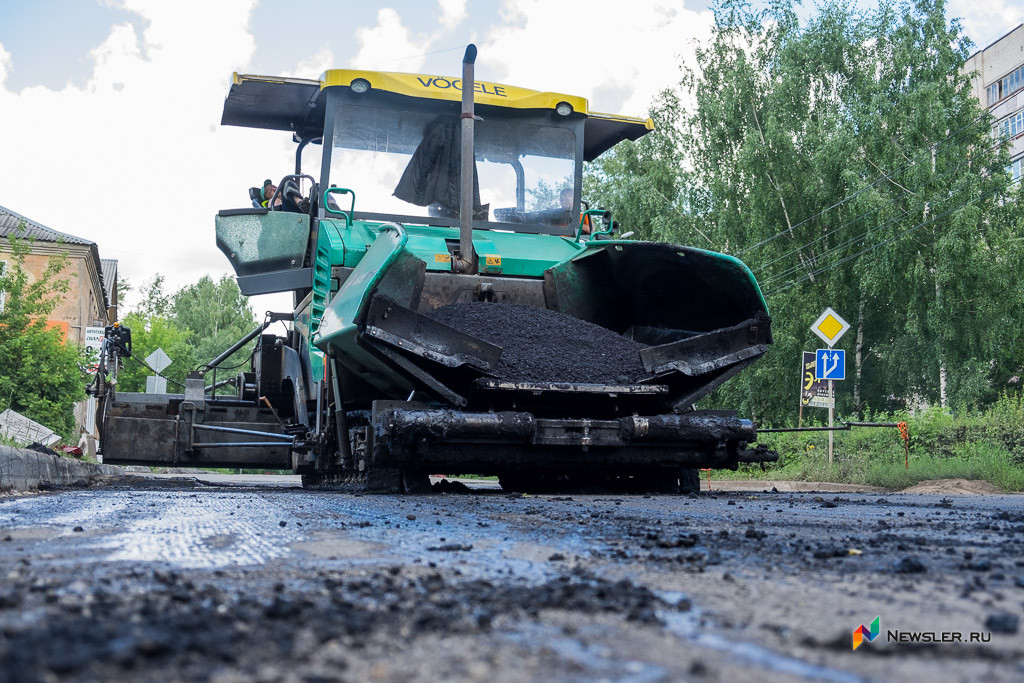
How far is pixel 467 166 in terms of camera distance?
696cm

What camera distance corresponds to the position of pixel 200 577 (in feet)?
7.97

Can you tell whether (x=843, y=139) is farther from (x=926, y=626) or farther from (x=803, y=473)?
(x=926, y=626)

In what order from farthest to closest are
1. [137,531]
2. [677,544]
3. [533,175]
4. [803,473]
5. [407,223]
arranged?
[803,473] < [533,175] < [407,223] < [137,531] < [677,544]

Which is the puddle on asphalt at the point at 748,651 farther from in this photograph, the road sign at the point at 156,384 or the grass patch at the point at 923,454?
the road sign at the point at 156,384

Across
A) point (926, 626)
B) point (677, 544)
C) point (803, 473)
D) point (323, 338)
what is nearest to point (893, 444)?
point (803, 473)

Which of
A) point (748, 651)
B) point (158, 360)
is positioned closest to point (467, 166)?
point (748, 651)

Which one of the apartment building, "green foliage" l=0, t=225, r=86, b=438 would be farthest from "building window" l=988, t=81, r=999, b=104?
"green foliage" l=0, t=225, r=86, b=438

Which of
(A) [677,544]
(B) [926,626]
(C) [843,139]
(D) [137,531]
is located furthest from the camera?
(C) [843,139]

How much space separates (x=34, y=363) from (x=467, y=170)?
13.1m

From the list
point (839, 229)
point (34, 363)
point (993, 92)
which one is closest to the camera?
point (34, 363)

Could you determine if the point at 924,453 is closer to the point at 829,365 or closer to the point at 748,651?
the point at 829,365

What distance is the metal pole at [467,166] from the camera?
22.9 feet

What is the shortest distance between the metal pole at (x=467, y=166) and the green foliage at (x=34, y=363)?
12.5 meters

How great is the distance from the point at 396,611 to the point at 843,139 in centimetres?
2453
